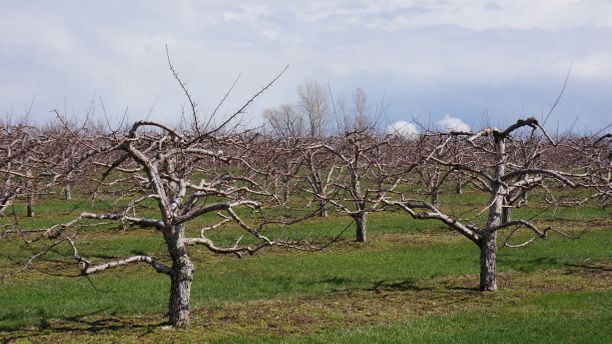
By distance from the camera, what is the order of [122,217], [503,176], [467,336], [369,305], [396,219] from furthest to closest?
[396,219] < [503,176] < [369,305] < [467,336] < [122,217]

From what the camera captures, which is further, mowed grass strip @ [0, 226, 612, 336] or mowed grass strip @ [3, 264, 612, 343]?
mowed grass strip @ [0, 226, 612, 336]

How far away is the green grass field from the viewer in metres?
8.60

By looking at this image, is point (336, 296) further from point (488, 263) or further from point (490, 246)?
point (490, 246)

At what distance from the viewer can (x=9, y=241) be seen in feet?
59.7

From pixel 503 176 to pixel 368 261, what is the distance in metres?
5.01

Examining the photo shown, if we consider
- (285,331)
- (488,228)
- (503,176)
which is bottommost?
(285,331)

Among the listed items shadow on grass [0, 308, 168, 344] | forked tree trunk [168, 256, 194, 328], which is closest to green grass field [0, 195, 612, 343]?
shadow on grass [0, 308, 168, 344]

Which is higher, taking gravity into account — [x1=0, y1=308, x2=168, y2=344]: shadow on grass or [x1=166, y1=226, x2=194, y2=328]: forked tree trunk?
[x1=166, y1=226, x2=194, y2=328]: forked tree trunk

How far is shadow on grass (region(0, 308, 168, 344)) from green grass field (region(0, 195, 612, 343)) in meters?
0.02

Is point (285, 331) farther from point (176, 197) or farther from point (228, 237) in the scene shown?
point (228, 237)

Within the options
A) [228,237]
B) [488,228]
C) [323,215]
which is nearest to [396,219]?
[323,215]

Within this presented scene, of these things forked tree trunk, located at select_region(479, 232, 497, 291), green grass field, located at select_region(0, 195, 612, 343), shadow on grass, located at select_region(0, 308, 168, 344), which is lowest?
shadow on grass, located at select_region(0, 308, 168, 344)

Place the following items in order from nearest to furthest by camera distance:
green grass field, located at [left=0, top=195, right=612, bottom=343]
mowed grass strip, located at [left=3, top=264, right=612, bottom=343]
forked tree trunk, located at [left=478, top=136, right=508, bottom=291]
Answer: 1. mowed grass strip, located at [left=3, top=264, right=612, bottom=343]
2. green grass field, located at [left=0, top=195, right=612, bottom=343]
3. forked tree trunk, located at [left=478, top=136, right=508, bottom=291]

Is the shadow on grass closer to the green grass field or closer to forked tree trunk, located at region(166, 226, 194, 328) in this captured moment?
the green grass field
